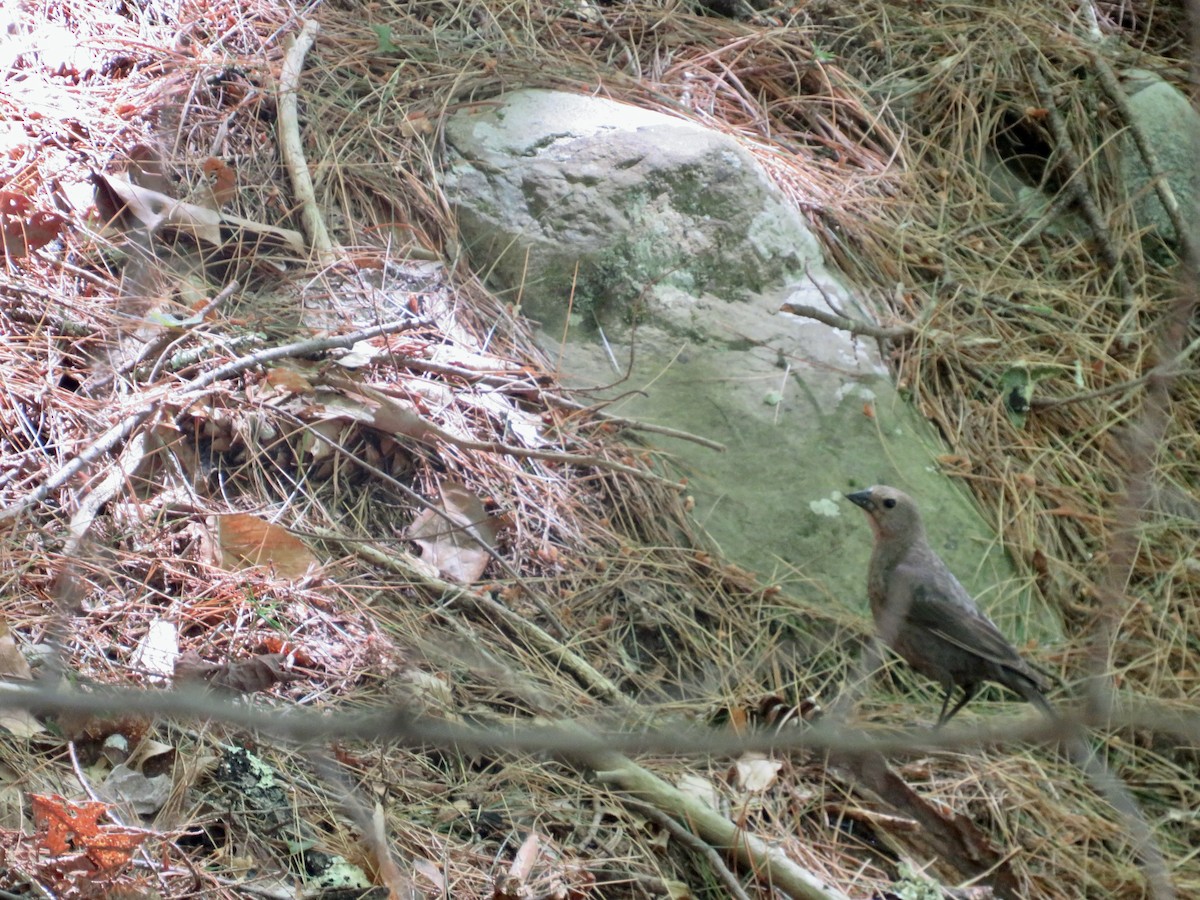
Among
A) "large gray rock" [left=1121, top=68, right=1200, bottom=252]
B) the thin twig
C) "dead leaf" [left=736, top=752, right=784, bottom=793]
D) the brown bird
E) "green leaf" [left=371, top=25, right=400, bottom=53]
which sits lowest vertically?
"dead leaf" [left=736, top=752, right=784, bottom=793]

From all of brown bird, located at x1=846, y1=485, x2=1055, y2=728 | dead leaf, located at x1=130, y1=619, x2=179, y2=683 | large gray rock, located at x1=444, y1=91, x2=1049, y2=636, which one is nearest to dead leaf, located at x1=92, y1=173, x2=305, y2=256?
large gray rock, located at x1=444, y1=91, x2=1049, y2=636

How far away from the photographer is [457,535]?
3.12 m

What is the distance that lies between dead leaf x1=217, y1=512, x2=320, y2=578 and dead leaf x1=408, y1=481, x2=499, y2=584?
0.32 m

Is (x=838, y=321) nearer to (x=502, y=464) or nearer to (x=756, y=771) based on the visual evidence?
(x=502, y=464)

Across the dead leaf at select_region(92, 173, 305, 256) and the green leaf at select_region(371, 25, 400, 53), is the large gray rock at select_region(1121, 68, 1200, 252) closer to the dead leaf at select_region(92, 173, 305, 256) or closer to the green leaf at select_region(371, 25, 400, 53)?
the green leaf at select_region(371, 25, 400, 53)

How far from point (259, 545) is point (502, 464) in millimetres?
739

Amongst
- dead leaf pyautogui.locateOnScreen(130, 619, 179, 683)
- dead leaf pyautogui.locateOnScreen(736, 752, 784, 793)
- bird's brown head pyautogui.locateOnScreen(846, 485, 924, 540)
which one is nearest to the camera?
dead leaf pyautogui.locateOnScreen(130, 619, 179, 683)

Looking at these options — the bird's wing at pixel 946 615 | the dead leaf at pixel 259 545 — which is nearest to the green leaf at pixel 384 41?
the dead leaf at pixel 259 545

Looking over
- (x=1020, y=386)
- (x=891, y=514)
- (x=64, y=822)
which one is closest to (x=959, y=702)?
(x=891, y=514)

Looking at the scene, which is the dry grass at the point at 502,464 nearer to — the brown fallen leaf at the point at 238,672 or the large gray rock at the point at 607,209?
the brown fallen leaf at the point at 238,672

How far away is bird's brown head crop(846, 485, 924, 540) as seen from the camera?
322cm

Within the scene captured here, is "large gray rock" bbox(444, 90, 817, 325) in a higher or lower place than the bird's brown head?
higher

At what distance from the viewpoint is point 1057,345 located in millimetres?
4172

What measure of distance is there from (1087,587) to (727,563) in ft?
3.91
